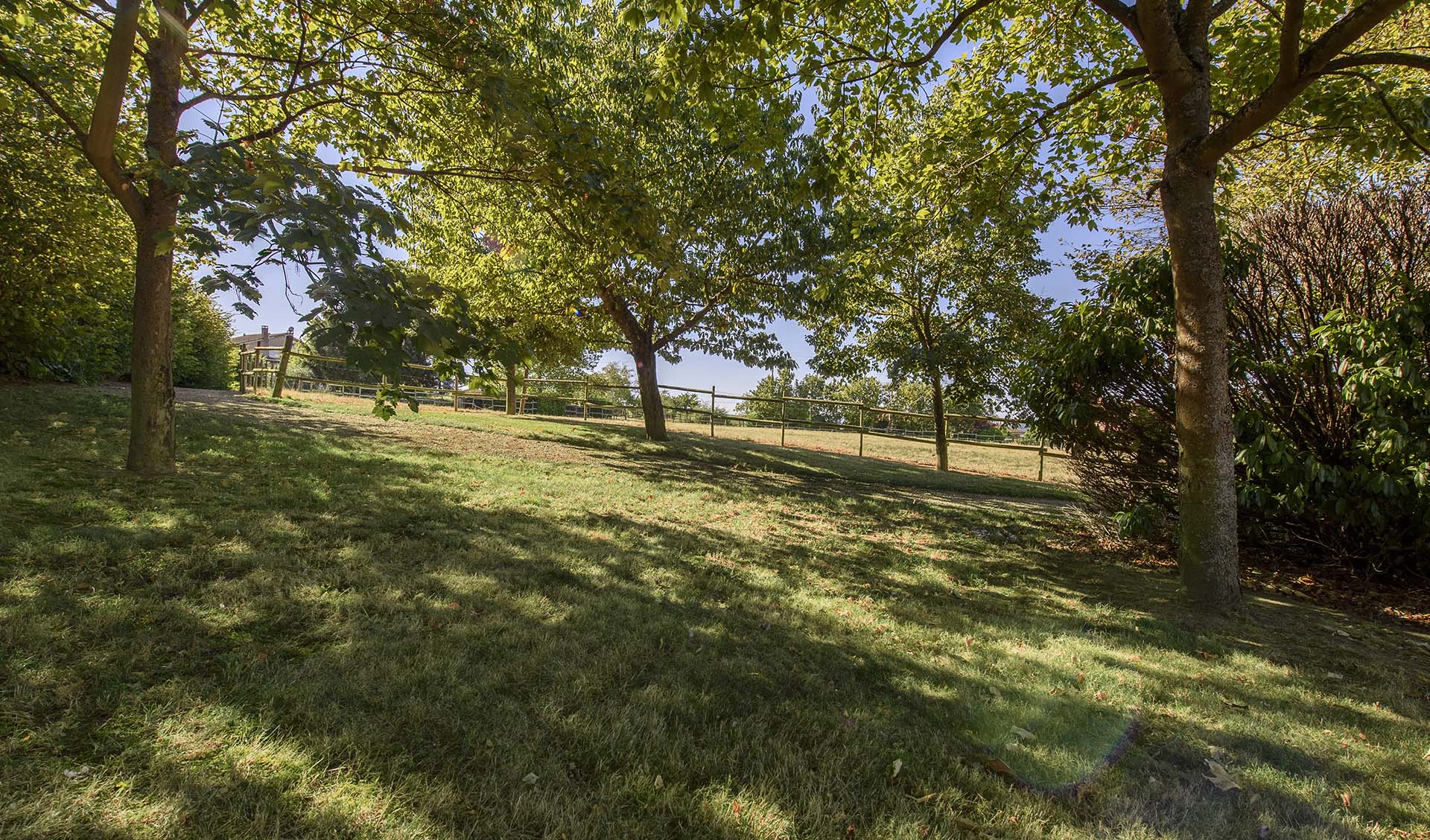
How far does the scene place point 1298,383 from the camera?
4855 millimetres

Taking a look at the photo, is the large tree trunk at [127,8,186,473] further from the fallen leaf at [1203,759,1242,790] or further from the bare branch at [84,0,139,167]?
the fallen leaf at [1203,759,1242,790]

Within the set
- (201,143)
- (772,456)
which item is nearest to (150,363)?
(201,143)

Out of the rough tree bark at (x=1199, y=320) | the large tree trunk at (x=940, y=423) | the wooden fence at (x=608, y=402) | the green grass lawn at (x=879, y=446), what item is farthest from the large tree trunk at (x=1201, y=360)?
the large tree trunk at (x=940, y=423)

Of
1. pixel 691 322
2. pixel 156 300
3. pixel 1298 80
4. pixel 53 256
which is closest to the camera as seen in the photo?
pixel 1298 80

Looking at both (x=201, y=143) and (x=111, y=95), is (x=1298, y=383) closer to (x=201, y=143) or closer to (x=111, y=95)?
(x=201, y=143)

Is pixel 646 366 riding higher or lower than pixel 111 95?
lower

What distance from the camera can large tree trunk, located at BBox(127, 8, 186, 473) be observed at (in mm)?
4605

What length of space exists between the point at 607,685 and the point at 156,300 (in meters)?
5.39

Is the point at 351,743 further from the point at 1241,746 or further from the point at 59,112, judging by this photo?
the point at 59,112

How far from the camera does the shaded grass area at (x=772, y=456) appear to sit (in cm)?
1134

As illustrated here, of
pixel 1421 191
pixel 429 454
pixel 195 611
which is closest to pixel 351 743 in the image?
pixel 195 611

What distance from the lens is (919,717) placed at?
2.46 metres

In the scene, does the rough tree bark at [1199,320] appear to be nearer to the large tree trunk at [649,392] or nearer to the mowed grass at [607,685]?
the mowed grass at [607,685]

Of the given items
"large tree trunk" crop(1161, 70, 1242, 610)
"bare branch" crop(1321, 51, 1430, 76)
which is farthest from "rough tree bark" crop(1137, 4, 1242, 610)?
"bare branch" crop(1321, 51, 1430, 76)
